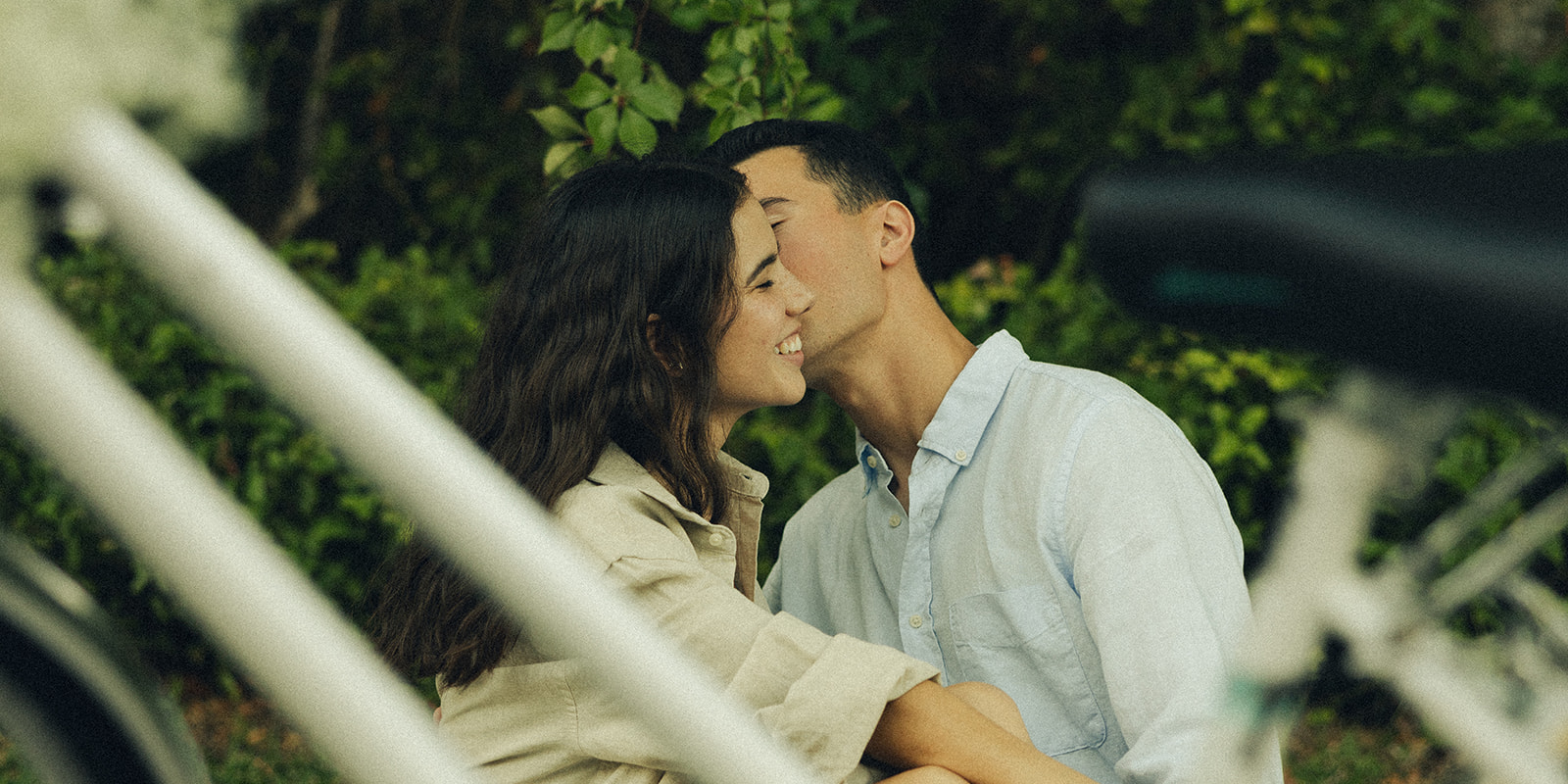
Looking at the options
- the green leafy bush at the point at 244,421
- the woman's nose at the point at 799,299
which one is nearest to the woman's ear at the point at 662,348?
the woman's nose at the point at 799,299

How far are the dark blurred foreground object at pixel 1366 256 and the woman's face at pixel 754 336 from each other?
1323 mm

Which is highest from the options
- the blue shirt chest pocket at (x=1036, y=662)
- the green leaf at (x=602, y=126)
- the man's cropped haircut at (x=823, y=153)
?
the green leaf at (x=602, y=126)

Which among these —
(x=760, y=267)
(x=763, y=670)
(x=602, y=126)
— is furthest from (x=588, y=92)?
(x=763, y=670)

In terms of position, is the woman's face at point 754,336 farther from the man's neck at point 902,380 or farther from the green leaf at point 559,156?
the green leaf at point 559,156

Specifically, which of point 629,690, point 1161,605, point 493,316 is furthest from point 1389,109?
point 629,690

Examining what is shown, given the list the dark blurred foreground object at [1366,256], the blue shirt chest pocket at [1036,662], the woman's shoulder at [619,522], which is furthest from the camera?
the blue shirt chest pocket at [1036,662]

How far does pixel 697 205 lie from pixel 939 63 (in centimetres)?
368

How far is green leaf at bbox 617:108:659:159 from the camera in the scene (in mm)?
2430

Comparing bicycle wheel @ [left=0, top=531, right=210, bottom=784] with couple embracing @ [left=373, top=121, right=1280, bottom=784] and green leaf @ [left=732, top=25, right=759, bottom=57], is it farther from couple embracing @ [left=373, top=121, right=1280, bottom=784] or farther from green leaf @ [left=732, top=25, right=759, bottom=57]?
green leaf @ [left=732, top=25, right=759, bottom=57]

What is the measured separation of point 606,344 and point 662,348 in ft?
0.44

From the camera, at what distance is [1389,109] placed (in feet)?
13.2

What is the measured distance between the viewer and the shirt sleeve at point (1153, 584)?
1819 mm

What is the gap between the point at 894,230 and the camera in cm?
273

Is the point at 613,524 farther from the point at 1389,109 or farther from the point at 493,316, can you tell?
the point at 1389,109
